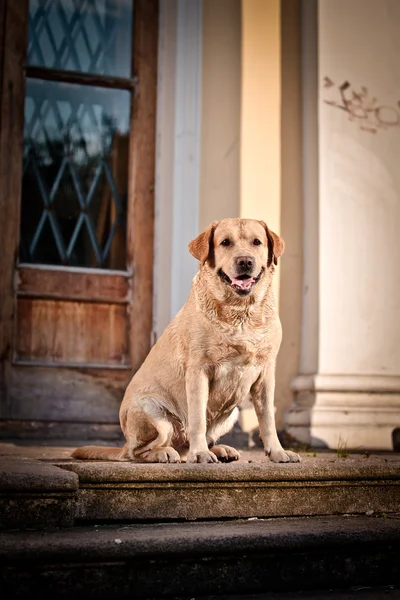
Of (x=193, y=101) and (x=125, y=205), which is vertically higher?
(x=193, y=101)

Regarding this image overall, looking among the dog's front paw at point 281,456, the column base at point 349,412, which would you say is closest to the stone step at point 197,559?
the dog's front paw at point 281,456

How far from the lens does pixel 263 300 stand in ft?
11.5

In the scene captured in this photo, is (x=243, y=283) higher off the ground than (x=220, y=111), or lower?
lower

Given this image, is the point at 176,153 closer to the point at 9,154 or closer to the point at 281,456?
the point at 9,154

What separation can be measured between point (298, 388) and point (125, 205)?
1740 millimetres

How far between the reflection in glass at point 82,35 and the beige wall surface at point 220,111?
63 centimetres

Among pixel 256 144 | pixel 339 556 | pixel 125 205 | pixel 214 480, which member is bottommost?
pixel 339 556

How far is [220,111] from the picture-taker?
552 centimetres

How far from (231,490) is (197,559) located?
499 mm

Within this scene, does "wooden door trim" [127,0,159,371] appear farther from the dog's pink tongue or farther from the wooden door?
the dog's pink tongue

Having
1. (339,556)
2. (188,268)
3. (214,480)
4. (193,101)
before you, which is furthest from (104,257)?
(339,556)

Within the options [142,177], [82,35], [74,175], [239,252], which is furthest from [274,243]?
[82,35]

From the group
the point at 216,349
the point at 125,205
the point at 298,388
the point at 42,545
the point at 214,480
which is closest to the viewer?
the point at 42,545

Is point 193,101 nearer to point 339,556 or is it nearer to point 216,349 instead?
point 216,349
